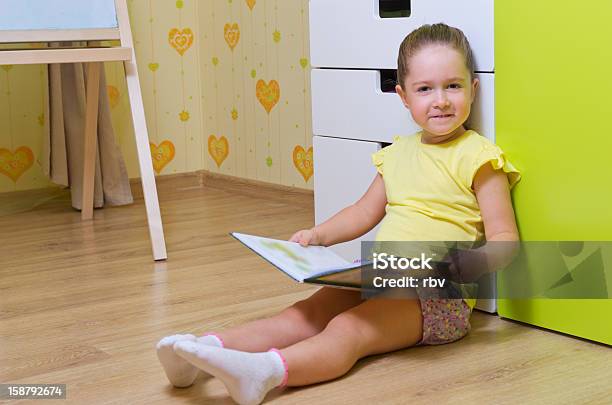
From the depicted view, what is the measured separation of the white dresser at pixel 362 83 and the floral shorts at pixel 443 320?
130mm

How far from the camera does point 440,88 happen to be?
1261 mm

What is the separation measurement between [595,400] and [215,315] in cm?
62

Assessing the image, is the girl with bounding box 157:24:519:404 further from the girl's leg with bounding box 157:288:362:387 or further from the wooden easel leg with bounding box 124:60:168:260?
the wooden easel leg with bounding box 124:60:168:260

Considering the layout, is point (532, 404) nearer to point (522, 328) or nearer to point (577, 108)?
point (522, 328)

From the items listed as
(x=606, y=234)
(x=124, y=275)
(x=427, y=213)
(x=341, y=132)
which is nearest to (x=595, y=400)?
(x=606, y=234)

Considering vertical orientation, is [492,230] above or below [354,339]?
above

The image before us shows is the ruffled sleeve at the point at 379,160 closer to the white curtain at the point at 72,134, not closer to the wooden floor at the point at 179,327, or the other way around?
the wooden floor at the point at 179,327

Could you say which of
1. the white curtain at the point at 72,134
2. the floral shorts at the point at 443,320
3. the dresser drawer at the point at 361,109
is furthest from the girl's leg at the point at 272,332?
the white curtain at the point at 72,134

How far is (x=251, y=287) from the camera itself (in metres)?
1.55

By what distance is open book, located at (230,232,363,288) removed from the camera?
109cm

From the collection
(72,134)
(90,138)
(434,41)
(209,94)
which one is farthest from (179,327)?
(209,94)

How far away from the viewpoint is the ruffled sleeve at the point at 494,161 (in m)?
1.23

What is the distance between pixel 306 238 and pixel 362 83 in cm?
36

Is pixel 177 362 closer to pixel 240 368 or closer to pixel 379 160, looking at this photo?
pixel 240 368
